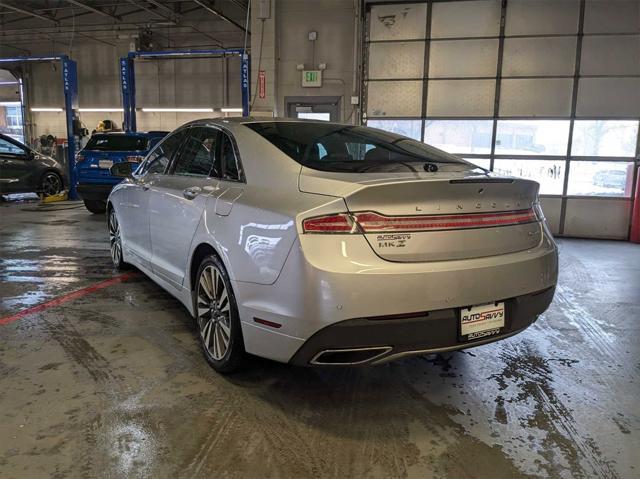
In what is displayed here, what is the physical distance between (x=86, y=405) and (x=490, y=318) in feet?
6.60

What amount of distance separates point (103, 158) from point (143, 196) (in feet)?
19.1

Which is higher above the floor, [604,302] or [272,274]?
[272,274]

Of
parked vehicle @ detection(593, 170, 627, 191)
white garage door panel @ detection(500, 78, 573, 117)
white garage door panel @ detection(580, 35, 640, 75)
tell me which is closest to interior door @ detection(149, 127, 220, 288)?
white garage door panel @ detection(500, 78, 573, 117)

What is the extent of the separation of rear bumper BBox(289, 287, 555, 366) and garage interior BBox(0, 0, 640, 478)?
0.39 meters

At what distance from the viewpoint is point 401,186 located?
86.4 inches

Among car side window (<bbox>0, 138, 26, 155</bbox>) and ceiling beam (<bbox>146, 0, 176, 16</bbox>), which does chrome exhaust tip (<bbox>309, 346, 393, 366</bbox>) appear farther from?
ceiling beam (<bbox>146, 0, 176, 16</bbox>)

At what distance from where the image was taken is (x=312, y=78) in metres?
9.54

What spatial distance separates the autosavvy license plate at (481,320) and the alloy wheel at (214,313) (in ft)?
3.88

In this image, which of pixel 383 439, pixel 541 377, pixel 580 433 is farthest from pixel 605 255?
pixel 383 439

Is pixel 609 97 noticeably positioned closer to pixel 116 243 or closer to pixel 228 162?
pixel 228 162

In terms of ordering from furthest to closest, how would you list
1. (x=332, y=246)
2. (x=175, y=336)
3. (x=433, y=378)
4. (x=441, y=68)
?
(x=441, y=68), (x=175, y=336), (x=433, y=378), (x=332, y=246)

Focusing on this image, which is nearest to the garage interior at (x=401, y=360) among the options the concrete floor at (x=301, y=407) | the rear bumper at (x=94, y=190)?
the concrete floor at (x=301, y=407)

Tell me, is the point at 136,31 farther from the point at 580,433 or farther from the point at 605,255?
the point at 580,433

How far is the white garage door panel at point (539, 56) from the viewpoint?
331 inches
